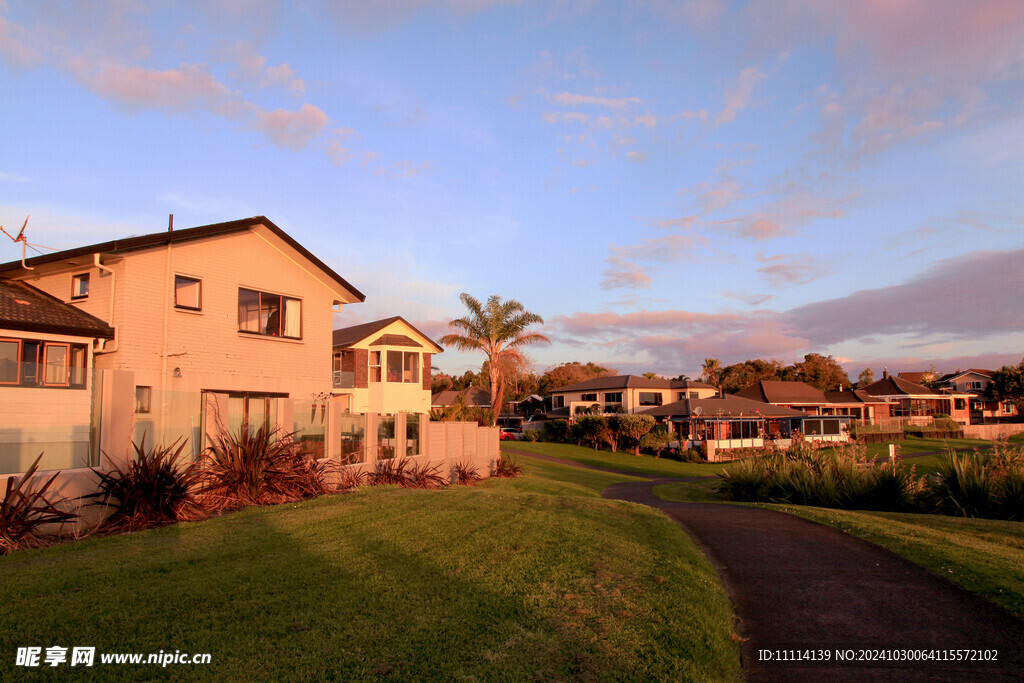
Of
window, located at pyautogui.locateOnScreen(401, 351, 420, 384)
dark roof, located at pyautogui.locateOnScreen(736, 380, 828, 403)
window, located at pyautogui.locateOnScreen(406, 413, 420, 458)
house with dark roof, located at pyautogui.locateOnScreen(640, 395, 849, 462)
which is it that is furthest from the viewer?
dark roof, located at pyautogui.locateOnScreen(736, 380, 828, 403)

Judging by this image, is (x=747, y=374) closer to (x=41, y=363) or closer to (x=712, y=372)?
(x=712, y=372)

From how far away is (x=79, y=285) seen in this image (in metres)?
18.1

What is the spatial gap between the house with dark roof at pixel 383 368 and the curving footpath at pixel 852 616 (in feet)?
91.2

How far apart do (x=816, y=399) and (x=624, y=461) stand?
36294 mm

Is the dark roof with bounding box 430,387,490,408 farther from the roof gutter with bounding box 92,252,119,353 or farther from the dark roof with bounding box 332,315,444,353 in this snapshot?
the roof gutter with bounding box 92,252,119,353

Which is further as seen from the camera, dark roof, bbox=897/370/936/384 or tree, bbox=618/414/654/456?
dark roof, bbox=897/370/936/384

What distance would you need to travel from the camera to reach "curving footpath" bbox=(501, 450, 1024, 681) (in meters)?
5.37

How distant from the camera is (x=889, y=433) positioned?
54.5 m

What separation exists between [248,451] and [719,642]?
31.5 feet

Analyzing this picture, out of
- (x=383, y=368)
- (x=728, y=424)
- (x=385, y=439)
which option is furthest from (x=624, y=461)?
(x=385, y=439)

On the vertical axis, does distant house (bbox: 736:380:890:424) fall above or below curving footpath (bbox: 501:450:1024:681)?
above

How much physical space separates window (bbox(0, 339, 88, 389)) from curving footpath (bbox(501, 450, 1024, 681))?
10.7 metres

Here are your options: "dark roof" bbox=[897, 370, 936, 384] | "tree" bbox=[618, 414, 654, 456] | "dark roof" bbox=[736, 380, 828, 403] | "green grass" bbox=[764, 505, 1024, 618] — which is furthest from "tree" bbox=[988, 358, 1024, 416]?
"green grass" bbox=[764, 505, 1024, 618]

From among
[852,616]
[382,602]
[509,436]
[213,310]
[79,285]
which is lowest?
[509,436]
